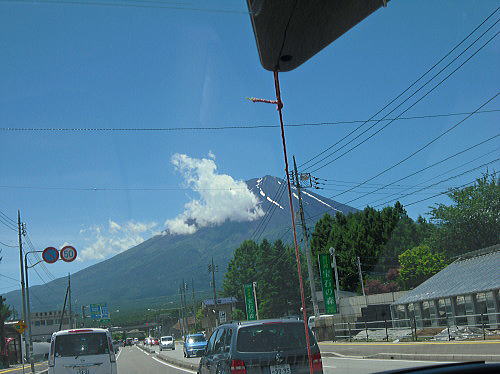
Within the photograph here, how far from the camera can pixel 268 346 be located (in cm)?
904

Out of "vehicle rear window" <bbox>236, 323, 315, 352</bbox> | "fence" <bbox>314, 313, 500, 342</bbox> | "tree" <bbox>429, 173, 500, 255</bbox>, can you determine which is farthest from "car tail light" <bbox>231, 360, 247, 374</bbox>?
"tree" <bbox>429, 173, 500, 255</bbox>

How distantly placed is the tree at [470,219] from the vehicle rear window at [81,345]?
58.2 meters

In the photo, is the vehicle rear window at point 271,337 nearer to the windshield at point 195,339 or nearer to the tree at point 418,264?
the windshield at point 195,339

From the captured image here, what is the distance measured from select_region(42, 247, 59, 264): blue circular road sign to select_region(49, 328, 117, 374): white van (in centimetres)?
1663

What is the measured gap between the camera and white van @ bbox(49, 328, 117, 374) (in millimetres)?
15656

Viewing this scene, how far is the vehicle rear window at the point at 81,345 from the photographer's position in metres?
15.9

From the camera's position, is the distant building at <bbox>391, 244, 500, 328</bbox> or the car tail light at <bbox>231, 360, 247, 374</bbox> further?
the distant building at <bbox>391, 244, 500, 328</bbox>

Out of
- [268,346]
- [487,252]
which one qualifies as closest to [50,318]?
[487,252]

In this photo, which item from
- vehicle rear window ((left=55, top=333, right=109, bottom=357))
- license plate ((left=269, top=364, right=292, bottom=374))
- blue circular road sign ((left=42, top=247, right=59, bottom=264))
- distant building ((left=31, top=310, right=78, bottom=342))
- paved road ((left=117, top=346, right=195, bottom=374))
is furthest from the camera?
distant building ((left=31, top=310, right=78, bottom=342))

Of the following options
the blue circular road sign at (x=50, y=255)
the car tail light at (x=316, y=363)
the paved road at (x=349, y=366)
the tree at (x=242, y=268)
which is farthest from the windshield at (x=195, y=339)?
the tree at (x=242, y=268)

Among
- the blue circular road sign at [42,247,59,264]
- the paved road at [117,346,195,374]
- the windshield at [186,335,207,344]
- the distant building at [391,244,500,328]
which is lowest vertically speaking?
the paved road at [117,346,195,374]

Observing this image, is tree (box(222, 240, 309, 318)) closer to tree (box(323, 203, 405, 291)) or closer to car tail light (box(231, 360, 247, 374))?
tree (box(323, 203, 405, 291))

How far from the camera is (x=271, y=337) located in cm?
913

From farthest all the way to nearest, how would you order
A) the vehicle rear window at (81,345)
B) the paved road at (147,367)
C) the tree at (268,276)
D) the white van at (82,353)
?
the tree at (268,276) → the paved road at (147,367) → the vehicle rear window at (81,345) → the white van at (82,353)
